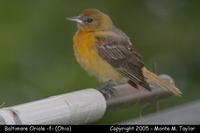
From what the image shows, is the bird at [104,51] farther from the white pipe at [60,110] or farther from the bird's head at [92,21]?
the white pipe at [60,110]

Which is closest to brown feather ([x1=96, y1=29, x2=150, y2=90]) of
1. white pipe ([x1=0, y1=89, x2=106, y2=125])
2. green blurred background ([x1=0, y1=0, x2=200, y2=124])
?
green blurred background ([x1=0, y1=0, x2=200, y2=124])

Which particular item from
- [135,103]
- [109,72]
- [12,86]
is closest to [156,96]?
[135,103]

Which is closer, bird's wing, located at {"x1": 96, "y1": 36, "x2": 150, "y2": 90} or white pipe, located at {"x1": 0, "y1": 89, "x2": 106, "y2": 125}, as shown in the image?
white pipe, located at {"x1": 0, "y1": 89, "x2": 106, "y2": 125}

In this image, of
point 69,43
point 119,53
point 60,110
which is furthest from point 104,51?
point 60,110

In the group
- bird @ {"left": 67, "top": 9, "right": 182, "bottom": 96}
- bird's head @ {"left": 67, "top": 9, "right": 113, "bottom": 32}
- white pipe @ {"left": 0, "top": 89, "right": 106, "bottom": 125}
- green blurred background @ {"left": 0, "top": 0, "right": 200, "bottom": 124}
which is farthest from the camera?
green blurred background @ {"left": 0, "top": 0, "right": 200, "bottom": 124}

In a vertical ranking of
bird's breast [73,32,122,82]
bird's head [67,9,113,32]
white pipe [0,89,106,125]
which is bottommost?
white pipe [0,89,106,125]

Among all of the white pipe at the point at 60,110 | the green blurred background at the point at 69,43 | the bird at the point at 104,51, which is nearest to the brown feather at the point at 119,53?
the bird at the point at 104,51

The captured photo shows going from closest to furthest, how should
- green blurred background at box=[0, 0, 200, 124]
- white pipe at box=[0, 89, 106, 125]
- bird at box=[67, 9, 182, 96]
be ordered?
white pipe at box=[0, 89, 106, 125] → bird at box=[67, 9, 182, 96] → green blurred background at box=[0, 0, 200, 124]

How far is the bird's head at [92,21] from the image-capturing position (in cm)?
437

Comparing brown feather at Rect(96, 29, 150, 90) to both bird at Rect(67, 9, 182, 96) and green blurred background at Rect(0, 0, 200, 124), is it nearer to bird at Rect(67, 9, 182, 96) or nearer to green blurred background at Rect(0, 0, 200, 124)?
bird at Rect(67, 9, 182, 96)

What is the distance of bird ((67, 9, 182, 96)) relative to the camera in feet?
13.9

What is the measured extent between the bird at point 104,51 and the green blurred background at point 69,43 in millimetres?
292

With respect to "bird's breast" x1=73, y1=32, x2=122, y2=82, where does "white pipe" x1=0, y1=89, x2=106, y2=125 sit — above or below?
below

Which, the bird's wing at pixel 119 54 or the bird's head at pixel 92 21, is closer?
the bird's wing at pixel 119 54
